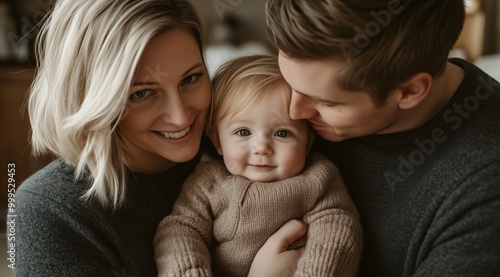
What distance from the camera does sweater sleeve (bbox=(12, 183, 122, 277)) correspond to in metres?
1.14

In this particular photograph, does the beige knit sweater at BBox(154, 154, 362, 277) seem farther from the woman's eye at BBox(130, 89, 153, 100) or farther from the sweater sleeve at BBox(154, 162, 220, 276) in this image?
the woman's eye at BBox(130, 89, 153, 100)

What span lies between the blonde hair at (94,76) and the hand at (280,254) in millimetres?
367

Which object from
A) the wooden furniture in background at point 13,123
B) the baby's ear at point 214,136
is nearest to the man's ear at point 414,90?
the baby's ear at point 214,136

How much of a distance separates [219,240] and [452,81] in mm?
694

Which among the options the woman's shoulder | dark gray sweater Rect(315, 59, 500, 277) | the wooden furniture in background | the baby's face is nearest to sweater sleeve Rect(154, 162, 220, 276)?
the baby's face

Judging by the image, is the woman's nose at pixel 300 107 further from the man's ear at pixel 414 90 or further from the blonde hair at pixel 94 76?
the blonde hair at pixel 94 76

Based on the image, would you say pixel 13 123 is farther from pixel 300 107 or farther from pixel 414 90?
pixel 414 90

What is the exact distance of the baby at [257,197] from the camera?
1.26 m

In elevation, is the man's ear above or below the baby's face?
above

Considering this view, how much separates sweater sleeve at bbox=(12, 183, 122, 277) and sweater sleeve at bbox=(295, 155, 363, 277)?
0.48 meters

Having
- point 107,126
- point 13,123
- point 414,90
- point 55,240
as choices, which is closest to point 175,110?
point 107,126

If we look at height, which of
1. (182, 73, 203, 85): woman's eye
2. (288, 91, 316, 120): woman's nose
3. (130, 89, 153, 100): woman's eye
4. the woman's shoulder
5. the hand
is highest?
(130, 89, 153, 100): woman's eye

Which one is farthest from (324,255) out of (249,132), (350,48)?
(350,48)

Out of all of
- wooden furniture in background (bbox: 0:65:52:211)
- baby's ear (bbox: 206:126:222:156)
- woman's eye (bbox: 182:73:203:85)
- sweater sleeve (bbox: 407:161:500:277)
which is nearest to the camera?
sweater sleeve (bbox: 407:161:500:277)
